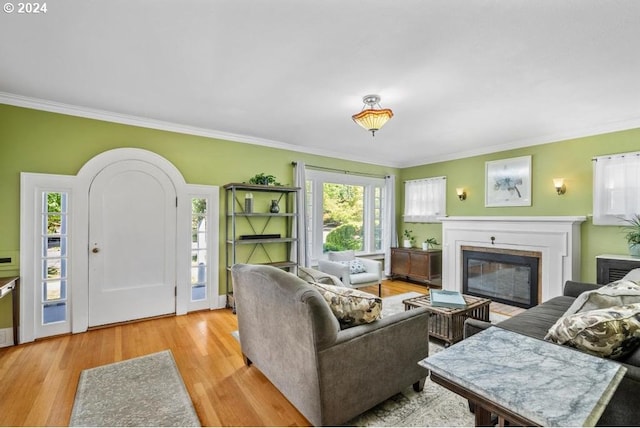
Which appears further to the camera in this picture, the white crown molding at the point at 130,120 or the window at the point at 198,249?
the window at the point at 198,249

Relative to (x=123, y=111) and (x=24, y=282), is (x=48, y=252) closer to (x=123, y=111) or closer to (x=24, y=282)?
(x=24, y=282)

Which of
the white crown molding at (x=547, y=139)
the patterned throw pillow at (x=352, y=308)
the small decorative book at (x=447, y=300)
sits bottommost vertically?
the small decorative book at (x=447, y=300)

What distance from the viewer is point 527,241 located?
4.47m

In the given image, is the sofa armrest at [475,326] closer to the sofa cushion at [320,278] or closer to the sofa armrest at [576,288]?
the sofa cushion at [320,278]

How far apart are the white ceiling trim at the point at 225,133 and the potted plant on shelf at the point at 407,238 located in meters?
1.67

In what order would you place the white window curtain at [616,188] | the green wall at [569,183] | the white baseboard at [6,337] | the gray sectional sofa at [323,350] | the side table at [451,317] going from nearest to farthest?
the gray sectional sofa at [323,350] → the side table at [451,317] → the white baseboard at [6,337] → the white window curtain at [616,188] → the green wall at [569,183]

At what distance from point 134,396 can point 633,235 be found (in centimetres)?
548

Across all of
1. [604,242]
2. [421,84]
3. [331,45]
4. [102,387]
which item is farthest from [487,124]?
[102,387]

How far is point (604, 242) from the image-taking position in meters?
3.93

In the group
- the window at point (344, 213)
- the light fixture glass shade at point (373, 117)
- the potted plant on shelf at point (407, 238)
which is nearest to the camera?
the light fixture glass shade at point (373, 117)

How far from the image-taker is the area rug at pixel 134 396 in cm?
196

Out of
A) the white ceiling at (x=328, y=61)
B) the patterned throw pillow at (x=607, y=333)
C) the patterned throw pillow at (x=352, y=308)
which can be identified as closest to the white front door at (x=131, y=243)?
the white ceiling at (x=328, y=61)

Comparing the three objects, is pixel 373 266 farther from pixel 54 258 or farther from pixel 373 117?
pixel 54 258

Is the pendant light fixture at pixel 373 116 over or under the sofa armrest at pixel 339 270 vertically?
over
